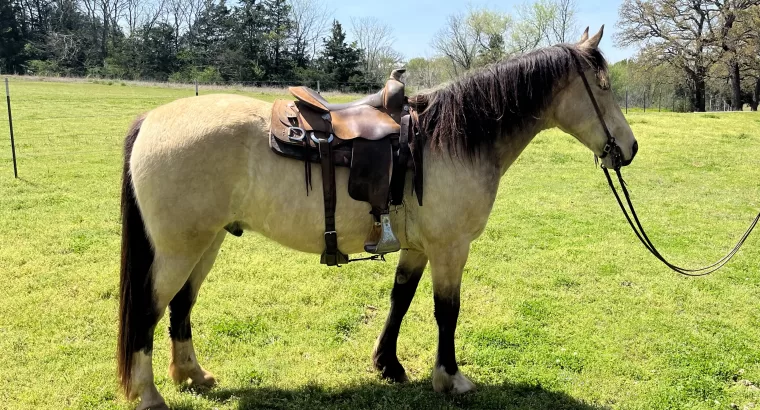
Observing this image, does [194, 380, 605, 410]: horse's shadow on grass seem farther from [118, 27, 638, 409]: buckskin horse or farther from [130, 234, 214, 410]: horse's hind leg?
[130, 234, 214, 410]: horse's hind leg

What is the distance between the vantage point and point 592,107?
2.78m

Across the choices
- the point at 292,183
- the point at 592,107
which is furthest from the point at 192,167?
the point at 592,107

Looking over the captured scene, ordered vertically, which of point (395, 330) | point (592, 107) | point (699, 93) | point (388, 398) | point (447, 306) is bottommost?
point (388, 398)

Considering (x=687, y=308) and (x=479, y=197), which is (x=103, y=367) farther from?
(x=687, y=308)

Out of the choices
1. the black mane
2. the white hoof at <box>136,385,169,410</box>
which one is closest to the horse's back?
the white hoof at <box>136,385,169,410</box>

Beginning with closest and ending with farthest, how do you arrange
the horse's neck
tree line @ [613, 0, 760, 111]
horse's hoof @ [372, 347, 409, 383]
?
the horse's neck → horse's hoof @ [372, 347, 409, 383] → tree line @ [613, 0, 760, 111]

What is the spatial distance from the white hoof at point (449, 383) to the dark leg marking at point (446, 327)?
28 millimetres

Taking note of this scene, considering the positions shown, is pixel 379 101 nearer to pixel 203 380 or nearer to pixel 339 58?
pixel 203 380

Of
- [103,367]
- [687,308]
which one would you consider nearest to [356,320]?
[103,367]

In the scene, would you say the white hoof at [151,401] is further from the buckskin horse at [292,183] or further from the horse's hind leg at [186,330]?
the horse's hind leg at [186,330]

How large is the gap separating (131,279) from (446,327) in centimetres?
183

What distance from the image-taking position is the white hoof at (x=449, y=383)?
2.94m

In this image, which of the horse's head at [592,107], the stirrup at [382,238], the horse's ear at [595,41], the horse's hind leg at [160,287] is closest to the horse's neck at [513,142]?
the horse's head at [592,107]

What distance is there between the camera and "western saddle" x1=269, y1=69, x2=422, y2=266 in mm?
2537
